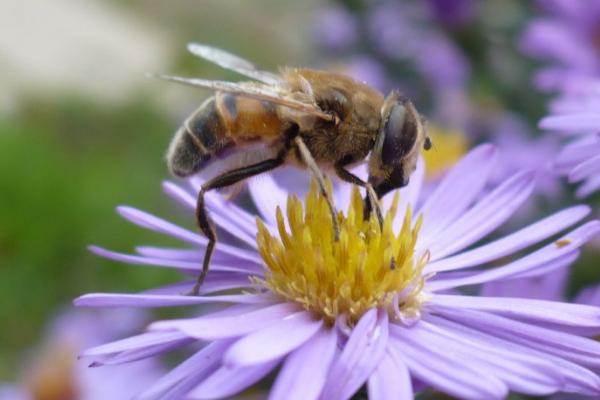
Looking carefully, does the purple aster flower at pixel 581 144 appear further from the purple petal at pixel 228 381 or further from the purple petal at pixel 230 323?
the purple petal at pixel 228 381

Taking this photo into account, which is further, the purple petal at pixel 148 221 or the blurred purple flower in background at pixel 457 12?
the blurred purple flower in background at pixel 457 12

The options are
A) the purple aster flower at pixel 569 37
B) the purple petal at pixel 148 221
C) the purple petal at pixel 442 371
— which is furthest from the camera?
the purple aster flower at pixel 569 37

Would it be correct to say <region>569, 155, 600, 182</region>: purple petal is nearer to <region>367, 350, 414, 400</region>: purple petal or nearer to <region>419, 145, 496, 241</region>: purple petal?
<region>419, 145, 496, 241</region>: purple petal

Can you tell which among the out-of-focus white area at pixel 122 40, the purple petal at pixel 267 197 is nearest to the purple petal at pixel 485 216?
the purple petal at pixel 267 197

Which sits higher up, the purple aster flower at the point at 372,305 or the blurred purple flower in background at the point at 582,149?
the blurred purple flower in background at the point at 582,149

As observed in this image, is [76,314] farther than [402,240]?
Yes

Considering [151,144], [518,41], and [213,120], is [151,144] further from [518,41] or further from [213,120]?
[213,120]

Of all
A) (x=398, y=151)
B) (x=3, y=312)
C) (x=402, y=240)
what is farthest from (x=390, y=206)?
(x=3, y=312)
